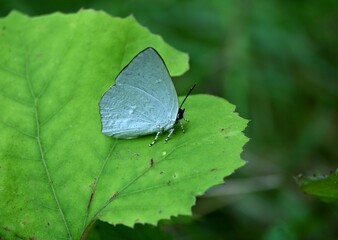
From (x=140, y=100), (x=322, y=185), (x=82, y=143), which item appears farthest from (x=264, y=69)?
(x=82, y=143)

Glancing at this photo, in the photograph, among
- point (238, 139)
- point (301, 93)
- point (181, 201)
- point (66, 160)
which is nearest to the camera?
point (181, 201)

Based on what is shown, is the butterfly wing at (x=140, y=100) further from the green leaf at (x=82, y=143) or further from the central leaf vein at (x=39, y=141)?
the central leaf vein at (x=39, y=141)

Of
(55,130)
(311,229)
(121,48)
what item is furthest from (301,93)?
(55,130)

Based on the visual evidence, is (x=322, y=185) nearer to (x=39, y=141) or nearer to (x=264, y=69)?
(x=39, y=141)

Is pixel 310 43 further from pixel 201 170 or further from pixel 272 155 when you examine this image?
pixel 201 170

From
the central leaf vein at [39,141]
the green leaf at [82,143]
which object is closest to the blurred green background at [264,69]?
the green leaf at [82,143]

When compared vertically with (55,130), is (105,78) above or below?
above

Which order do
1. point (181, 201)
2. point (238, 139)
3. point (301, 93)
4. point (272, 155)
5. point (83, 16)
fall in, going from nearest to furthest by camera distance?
point (181, 201), point (238, 139), point (83, 16), point (272, 155), point (301, 93)
